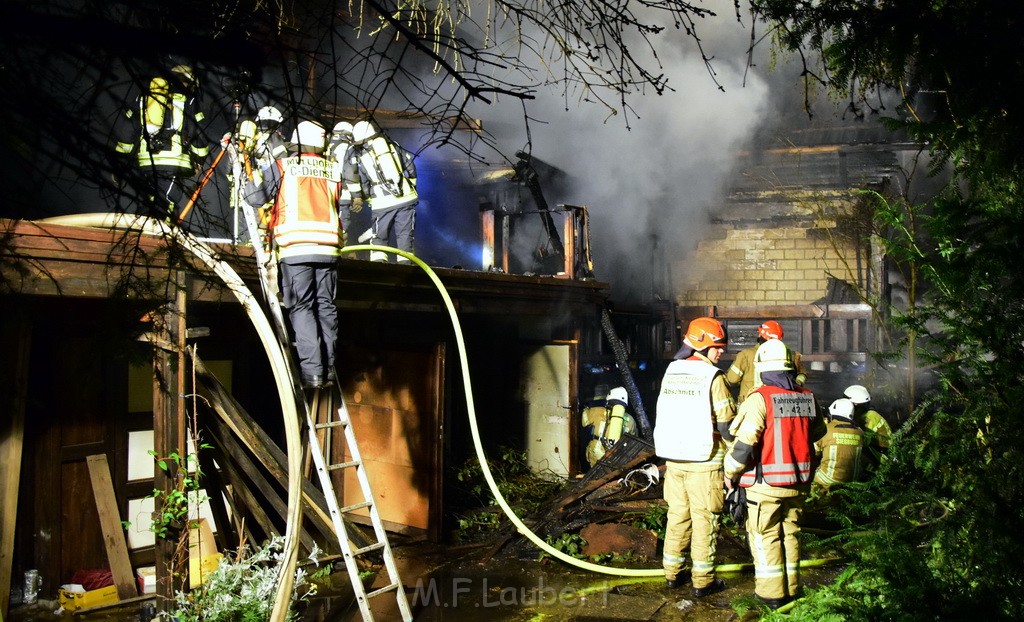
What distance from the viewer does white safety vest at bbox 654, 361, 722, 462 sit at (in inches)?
232

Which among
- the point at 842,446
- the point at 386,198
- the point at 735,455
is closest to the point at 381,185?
the point at 386,198

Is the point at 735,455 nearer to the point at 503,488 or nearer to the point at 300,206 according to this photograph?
the point at 300,206

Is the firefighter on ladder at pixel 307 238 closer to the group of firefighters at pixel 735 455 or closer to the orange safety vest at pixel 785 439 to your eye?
the group of firefighters at pixel 735 455

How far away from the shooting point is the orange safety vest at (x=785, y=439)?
Answer: 5.43 m

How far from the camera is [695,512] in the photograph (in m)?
5.98

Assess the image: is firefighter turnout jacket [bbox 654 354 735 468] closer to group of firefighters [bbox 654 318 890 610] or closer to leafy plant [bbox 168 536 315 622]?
group of firefighters [bbox 654 318 890 610]

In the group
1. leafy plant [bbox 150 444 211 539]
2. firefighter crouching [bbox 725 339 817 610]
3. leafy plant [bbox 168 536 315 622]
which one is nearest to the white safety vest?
firefighter crouching [bbox 725 339 817 610]

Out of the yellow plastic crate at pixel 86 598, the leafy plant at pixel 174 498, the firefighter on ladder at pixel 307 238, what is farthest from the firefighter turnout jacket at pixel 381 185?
the yellow plastic crate at pixel 86 598

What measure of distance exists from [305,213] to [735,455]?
362 cm

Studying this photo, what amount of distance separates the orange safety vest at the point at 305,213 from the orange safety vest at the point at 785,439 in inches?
135

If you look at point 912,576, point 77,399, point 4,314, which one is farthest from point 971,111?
point 77,399

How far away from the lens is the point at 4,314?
5.35m

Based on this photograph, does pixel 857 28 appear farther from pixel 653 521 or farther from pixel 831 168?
pixel 831 168

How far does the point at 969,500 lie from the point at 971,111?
4.69 feet
